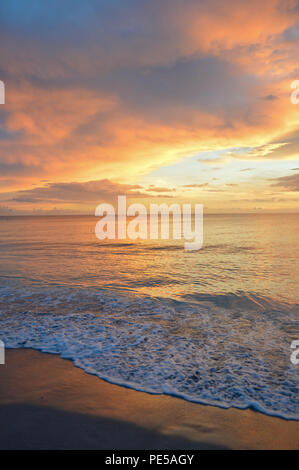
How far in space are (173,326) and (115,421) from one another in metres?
4.62

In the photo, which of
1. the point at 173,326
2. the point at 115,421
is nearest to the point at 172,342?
the point at 173,326

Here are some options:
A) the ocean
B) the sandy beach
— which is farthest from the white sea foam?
the sandy beach

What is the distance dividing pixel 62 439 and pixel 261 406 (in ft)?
10.8

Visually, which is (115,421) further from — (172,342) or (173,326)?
(173,326)

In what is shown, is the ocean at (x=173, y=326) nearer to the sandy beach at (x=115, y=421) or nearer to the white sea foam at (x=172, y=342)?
the white sea foam at (x=172, y=342)

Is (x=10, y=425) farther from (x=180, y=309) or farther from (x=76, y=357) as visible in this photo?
(x=180, y=309)

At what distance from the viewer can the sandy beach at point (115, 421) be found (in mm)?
3971

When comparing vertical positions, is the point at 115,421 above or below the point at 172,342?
above

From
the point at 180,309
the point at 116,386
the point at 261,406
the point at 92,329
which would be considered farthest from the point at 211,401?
the point at 180,309

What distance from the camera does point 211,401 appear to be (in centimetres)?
496

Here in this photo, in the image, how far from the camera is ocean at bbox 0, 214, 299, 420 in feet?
18.3

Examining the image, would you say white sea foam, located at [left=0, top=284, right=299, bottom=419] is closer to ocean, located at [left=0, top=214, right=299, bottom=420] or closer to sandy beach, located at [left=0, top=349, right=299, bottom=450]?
ocean, located at [left=0, top=214, right=299, bottom=420]

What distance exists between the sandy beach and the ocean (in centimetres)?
32

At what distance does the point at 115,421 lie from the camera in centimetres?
438
